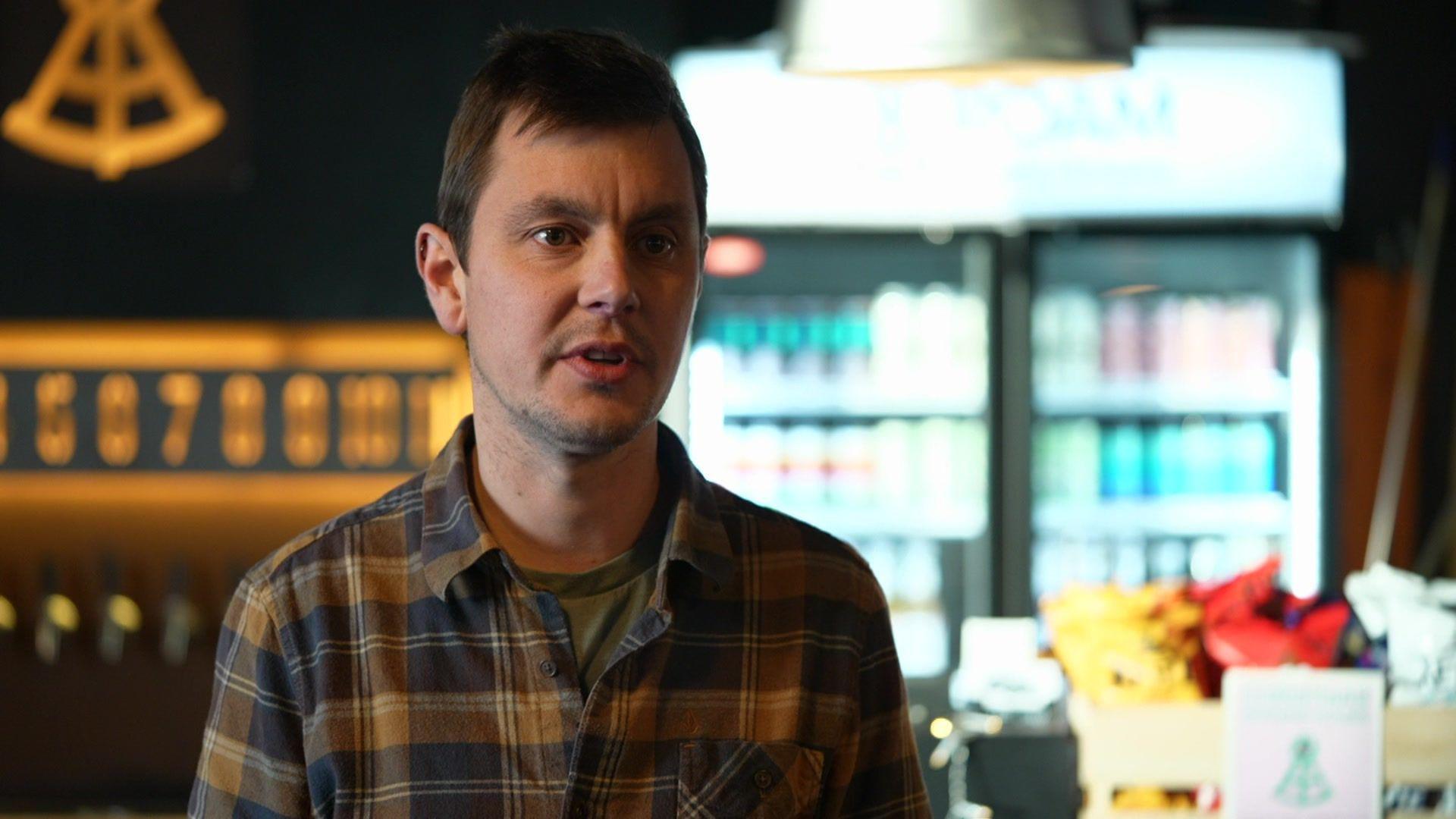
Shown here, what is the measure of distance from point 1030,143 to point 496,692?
10.5 ft

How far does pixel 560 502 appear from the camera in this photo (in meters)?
1.43

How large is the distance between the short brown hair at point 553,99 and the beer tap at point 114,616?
3.05m

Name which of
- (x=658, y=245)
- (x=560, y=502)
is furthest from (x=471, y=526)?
(x=658, y=245)

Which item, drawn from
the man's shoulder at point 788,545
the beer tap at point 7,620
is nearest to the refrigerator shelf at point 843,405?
the beer tap at point 7,620

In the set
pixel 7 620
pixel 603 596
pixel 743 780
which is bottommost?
pixel 7 620

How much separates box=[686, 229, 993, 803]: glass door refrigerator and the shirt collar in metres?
2.93

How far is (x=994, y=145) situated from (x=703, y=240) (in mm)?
2900

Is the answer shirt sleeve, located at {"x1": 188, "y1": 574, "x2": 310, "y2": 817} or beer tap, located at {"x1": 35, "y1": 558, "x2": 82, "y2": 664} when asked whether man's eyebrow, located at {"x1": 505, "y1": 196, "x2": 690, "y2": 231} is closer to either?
shirt sleeve, located at {"x1": 188, "y1": 574, "x2": 310, "y2": 817}

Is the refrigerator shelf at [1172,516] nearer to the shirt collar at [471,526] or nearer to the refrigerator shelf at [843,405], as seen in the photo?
the refrigerator shelf at [843,405]

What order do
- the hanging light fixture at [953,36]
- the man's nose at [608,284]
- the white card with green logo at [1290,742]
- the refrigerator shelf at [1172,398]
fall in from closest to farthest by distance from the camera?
the man's nose at [608,284] → the hanging light fixture at [953,36] → the white card with green logo at [1290,742] → the refrigerator shelf at [1172,398]

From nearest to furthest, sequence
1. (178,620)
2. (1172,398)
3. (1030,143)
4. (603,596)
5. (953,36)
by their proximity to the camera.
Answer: (603,596) → (953,36) → (178,620) → (1030,143) → (1172,398)

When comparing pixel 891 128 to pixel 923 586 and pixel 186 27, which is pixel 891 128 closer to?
pixel 923 586

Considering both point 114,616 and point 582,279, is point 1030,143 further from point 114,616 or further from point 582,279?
point 582,279

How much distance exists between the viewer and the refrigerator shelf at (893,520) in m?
4.52
